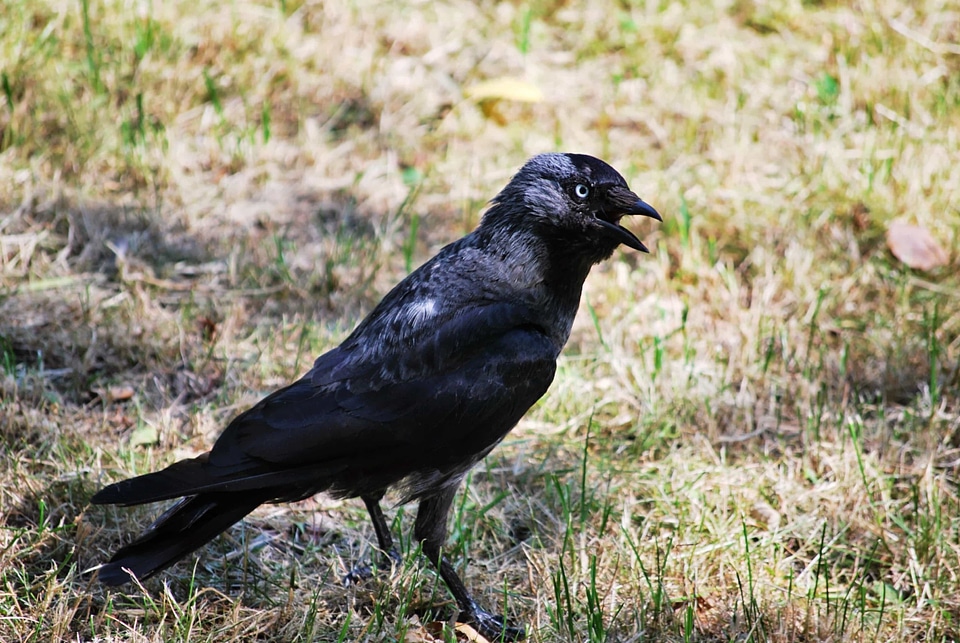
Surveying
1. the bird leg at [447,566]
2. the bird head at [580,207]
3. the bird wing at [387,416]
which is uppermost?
the bird head at [580,207]

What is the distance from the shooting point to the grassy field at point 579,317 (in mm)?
3531

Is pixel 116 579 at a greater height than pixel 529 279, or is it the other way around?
pixel 529 279

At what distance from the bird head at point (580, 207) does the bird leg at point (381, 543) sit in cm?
116

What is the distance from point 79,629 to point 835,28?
5880 mm

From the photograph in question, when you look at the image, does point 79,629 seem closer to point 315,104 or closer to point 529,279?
point 529,279

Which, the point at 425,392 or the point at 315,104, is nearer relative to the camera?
the point at 425,392

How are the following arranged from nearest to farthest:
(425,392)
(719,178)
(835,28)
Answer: (425,392) → (719,178) → (835,28)

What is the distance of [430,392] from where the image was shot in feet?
11.2

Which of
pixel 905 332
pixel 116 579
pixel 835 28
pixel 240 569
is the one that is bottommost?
pixel 240 569

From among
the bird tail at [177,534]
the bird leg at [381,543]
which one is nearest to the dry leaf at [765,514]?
the bird leg at [381,543]

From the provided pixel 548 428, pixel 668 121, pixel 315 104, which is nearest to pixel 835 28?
pixel 668 121

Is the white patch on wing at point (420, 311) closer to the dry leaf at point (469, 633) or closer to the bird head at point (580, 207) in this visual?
the bird head at point (580, 207)

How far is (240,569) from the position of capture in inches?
143

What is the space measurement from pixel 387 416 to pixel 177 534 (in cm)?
77
